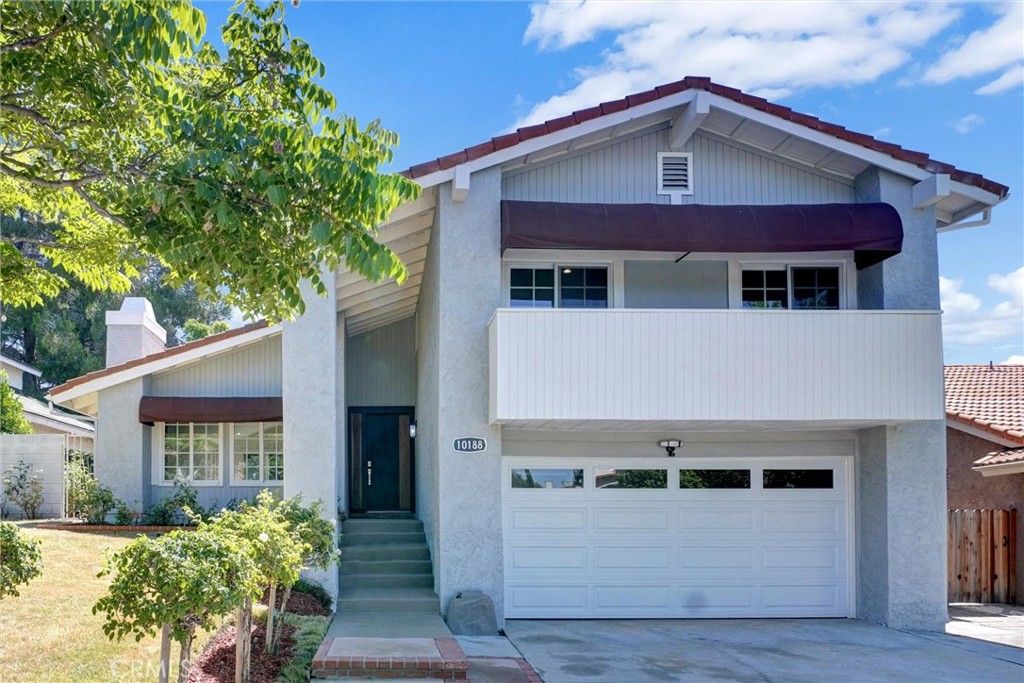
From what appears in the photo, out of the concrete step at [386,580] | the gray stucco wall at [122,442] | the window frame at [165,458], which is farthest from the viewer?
the window frame at [165,458]

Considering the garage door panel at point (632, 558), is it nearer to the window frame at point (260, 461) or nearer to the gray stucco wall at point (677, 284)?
the gray stucco wall at point (677, 284)

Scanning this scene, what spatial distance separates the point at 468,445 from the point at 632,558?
2.99m

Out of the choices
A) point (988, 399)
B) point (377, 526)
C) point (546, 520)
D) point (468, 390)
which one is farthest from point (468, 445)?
point (988, 399)

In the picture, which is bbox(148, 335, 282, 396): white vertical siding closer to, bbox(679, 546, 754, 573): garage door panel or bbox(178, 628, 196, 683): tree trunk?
bbox(679, 546, 754, 573): garage door panel

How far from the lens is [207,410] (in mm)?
17562

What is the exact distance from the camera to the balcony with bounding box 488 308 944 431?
427 inches

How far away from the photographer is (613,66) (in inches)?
558

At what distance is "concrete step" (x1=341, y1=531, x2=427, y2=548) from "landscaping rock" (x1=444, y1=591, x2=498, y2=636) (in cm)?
348

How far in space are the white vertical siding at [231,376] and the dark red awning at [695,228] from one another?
337 inches

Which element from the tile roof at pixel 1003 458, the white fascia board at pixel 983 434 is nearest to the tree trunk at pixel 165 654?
the tile roof at pixel 1003 458

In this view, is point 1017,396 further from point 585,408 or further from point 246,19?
point 246,19

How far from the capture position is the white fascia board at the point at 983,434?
45.1ft

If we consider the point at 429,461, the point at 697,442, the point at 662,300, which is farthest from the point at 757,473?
the point at 429,461

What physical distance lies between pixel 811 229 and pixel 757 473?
3.56 meters
